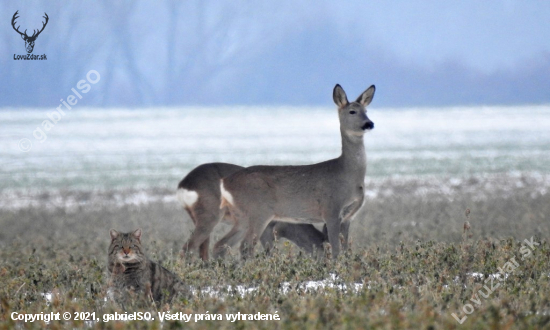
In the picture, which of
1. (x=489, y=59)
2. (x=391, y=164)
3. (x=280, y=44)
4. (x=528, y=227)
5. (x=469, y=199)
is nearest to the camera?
(x=528, y=227)

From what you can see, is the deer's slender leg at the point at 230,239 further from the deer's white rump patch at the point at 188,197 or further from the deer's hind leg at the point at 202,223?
the deer's white rump patch at the point at 188,197

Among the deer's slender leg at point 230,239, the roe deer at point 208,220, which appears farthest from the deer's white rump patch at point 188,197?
the deer's slender leg at point 230,239

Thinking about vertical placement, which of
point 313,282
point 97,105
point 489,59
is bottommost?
point 313,282

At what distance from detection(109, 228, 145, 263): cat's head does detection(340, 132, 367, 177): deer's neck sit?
3419 millimetres

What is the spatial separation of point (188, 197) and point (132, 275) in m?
3.32

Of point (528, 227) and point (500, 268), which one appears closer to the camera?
point (500, 268)

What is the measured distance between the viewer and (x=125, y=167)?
89.5 feet

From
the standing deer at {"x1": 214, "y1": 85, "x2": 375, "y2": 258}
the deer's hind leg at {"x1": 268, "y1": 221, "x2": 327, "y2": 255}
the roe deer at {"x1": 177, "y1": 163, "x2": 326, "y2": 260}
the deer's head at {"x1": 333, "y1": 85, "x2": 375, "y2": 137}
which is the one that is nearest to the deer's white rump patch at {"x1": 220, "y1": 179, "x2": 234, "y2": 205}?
the standing deer at {"x1": 214, "y1": 85, "x2": 375, "y2": 258}

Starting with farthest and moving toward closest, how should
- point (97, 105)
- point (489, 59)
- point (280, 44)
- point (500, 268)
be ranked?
point (280, 44) < point (489, 59) < point (97, 105) < point (500, 268)

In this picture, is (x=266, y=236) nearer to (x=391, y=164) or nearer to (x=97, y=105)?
(x=391, y=164)

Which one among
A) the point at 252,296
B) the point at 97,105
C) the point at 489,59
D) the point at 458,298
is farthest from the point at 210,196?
the point at 489,59

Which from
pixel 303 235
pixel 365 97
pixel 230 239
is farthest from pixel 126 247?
pixel 365 97

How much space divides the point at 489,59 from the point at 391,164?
90.2 metres
